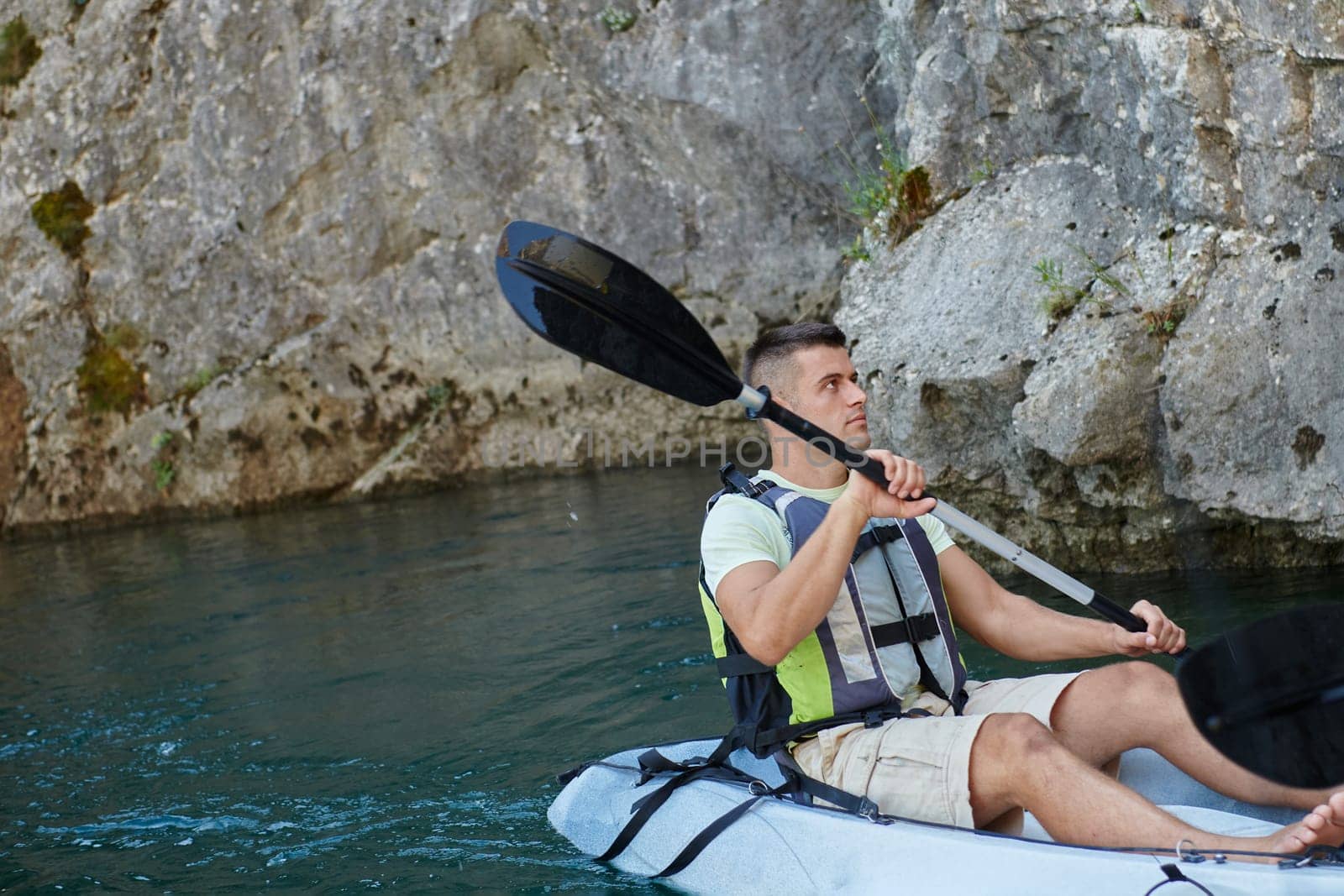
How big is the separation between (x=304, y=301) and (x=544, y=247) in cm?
838

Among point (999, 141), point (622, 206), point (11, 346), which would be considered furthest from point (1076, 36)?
point (11, 346)

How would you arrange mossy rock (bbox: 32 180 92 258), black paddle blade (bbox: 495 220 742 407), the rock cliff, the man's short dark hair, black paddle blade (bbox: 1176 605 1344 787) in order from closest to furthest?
black paddle blade (bbox: 1176 605 1344 787) < the man's short dark hair < black paddle blade (bbox: 495 220 742 407) < the rock cliff < mossy rock (bbox: 32 180 92 258)

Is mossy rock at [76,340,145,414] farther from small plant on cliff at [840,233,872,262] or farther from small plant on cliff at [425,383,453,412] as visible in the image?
small plant on cliff at [840,233,872,262]

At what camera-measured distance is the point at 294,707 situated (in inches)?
201

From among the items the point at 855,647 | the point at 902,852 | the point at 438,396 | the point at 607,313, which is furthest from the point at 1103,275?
the point at 438,396

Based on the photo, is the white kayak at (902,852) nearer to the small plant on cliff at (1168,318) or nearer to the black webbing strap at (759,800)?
the black webbing strap at (759,800)

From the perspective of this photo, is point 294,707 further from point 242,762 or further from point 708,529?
point 708,529

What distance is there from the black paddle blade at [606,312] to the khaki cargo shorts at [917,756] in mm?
871

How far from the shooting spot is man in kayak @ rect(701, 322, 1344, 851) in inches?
101

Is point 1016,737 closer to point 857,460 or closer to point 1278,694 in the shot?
point 1278,694

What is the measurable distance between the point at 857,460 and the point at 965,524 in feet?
1.06

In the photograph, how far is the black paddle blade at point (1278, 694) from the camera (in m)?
2.40

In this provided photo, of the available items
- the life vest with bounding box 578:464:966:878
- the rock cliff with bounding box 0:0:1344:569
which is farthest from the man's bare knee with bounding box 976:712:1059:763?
the rock cliff with bounding box 0:0:1344:569

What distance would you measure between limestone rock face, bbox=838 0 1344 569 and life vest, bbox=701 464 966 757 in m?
2.33
